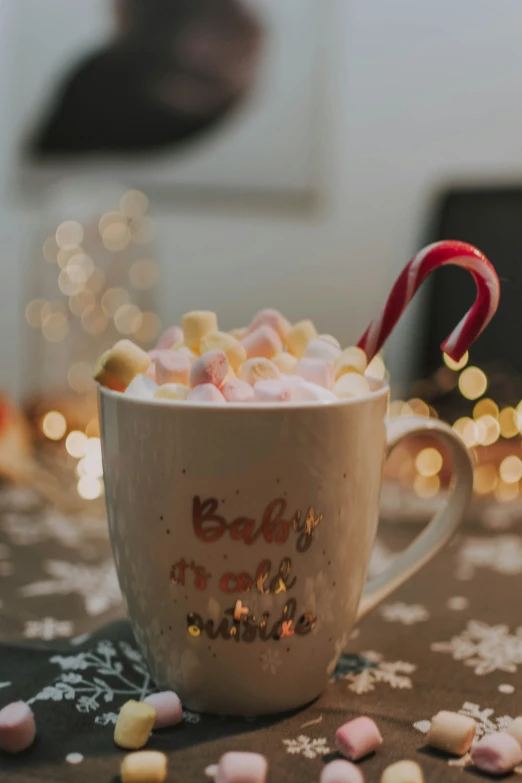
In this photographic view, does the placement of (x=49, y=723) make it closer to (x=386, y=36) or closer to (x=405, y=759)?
(x=405, y=759)

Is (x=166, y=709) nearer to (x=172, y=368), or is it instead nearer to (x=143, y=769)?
(x=143, y=769)

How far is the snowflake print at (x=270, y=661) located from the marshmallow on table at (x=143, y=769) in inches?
4.6

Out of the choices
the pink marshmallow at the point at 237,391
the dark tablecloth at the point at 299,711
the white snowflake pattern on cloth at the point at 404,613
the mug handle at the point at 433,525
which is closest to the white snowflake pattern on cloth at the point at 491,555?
the dark tablecloth at the point at 299,711

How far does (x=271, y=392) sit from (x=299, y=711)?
248 millimetres

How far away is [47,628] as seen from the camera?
73cm

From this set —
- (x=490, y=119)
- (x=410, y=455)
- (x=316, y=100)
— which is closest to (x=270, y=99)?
(x=316, y=100)

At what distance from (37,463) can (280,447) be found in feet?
2.66

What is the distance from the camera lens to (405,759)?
526 millimetres

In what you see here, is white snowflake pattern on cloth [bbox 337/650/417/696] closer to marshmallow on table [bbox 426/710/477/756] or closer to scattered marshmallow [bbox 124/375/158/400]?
marshmallow on table [bbox 426/710/477/756]

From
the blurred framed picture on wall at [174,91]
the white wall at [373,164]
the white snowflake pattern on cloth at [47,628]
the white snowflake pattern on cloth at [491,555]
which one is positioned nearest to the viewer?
the white snowflake pattern on cloth at [47,628]

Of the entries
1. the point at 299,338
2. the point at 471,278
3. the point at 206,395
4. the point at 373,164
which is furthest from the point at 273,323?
the point at 373,164

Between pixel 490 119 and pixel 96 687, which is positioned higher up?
pixel 490 119

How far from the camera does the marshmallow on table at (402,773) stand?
0.48 m

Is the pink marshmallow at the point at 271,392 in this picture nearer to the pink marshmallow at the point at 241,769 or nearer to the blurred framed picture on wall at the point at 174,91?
the pink marshmallow at the point at 241,769
